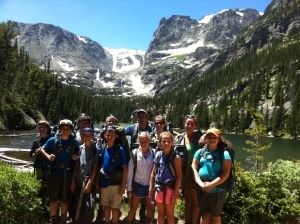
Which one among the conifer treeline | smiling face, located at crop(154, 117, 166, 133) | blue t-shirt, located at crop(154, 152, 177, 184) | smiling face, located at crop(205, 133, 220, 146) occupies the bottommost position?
blue t-shirt, located at crop(154, 152, 177, 184)

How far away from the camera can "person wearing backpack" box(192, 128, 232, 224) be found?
4.62 meters

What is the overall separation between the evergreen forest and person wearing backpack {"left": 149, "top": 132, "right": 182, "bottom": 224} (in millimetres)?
45807

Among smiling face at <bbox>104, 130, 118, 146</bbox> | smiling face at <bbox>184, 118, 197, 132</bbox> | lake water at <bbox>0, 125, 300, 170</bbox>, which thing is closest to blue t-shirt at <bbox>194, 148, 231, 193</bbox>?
smiling face at <bbox>184, 118, 197, 132</bbox>

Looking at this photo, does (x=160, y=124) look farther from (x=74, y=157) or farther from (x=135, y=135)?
(x=74, y=157)

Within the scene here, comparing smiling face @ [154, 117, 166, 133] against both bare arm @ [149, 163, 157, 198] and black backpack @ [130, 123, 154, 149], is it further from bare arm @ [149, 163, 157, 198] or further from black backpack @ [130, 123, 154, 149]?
bare arm @ [149, 163, 157, 198]

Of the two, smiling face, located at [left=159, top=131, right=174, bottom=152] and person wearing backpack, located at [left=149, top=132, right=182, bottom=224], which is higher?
smiling face, located at [left=159, top=131, right=174, bottom=152]

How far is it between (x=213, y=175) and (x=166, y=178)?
93cm

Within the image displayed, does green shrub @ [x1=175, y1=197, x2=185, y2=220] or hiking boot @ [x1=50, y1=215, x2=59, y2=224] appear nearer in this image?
hiking boot @ [x1=50, y1=215, x2=59, y2=224]

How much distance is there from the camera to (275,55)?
434ft

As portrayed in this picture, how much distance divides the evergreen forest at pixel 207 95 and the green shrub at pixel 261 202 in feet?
151

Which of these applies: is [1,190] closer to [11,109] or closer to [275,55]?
[11,109]

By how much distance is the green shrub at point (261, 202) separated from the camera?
5938 millimetres

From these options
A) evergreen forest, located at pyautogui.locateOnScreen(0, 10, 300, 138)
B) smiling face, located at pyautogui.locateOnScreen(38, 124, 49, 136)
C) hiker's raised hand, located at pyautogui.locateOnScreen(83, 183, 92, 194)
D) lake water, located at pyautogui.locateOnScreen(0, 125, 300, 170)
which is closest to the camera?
hiker's raised hand, located at pyautogui.locateOnScreen(83, 183, 92, 194)

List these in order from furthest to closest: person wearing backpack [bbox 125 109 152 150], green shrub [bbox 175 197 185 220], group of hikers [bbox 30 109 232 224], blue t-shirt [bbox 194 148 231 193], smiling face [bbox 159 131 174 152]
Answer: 1. green shrub [bbox 175 197 185 220]
2. person wearing backpack [bbox 125 109 152 150]
3. smiling face [bbox 159 131 174 152]
4. group of hikers [bbox 30 109 232 224]
5. blue t-shirt [bbox 194 148 231 193]
